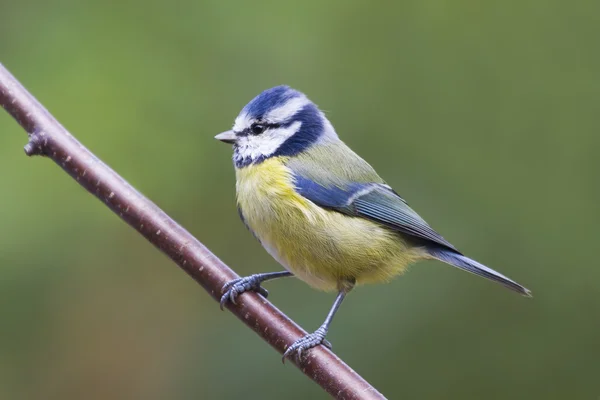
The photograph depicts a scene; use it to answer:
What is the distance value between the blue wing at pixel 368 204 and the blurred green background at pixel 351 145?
2.37ft

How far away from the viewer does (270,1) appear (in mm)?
3438

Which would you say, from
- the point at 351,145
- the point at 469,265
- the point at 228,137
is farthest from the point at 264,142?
the point at 351,145

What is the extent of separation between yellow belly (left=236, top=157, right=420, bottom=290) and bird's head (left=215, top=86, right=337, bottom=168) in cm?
6

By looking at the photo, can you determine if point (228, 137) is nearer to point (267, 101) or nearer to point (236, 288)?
point (267, 101)

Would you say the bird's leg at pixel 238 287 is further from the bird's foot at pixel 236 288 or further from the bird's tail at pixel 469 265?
the bird's tail at pixel 469 265

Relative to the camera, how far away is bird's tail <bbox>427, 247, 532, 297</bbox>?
85.4 inches

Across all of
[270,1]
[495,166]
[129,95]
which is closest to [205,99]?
[129,95]

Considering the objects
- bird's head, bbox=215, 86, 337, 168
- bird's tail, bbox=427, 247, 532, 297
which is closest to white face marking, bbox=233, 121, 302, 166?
Answer: bird's head, bbox=215, 86, 337, 168

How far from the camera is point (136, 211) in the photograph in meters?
1.97

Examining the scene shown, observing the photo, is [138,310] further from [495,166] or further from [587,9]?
[587,9]

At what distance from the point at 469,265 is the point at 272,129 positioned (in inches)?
29.2

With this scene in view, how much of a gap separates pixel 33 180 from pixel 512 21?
2.17 meters

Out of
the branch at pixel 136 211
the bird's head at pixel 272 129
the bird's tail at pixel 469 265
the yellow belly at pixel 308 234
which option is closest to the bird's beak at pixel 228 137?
the bird's head at pixel 272 129

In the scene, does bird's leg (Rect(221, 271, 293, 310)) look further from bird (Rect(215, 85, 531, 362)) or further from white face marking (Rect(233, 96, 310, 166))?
white face marking (Rect(233, 96, 310, 166))
